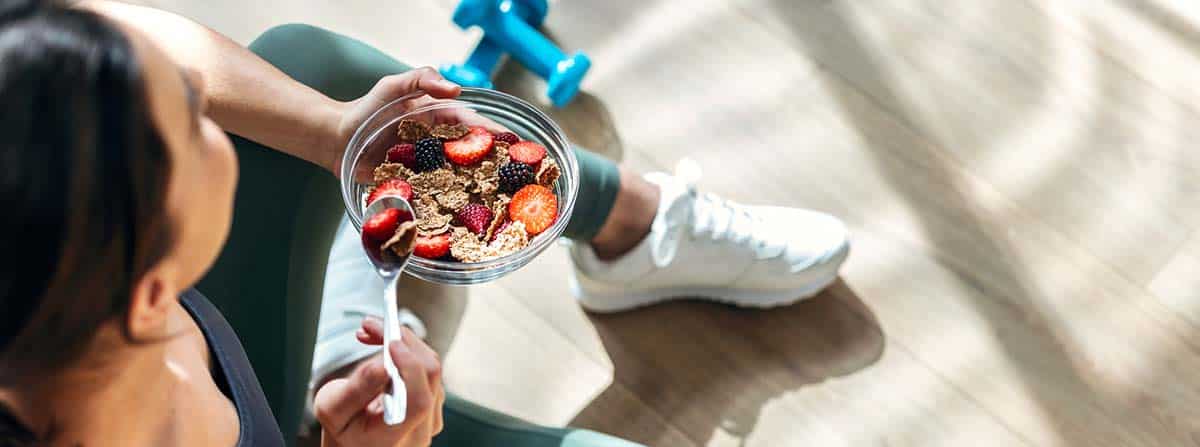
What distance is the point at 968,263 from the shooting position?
4.24 ft

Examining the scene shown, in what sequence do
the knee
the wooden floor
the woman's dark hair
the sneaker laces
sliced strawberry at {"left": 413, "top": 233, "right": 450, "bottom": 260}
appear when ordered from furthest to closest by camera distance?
the wooden floor → the sneaker laces → the knee → sliced strawberry at {"left": 413, "top": 233, "right": 450, "bottom": 260} → the woman's dark hair

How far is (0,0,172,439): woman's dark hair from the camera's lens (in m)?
0.35

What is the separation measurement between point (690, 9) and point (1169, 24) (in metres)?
0.68

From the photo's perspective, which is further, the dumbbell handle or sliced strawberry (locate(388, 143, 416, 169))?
the dumbbell handle

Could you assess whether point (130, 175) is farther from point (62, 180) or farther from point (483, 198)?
point (483, 198)

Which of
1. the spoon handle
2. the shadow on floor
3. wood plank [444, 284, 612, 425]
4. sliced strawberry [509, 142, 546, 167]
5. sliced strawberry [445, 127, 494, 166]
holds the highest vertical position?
sliced strawberry [509, 142, 546, 167]

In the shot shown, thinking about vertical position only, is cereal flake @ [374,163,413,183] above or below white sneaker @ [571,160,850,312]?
above

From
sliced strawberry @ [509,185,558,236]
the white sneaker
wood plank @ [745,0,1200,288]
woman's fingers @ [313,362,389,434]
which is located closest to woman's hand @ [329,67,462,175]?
sliced strawberry @ [509,185,558,236]

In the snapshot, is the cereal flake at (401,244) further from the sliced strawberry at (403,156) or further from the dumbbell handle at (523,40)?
the dumbbell handle at (523,40)

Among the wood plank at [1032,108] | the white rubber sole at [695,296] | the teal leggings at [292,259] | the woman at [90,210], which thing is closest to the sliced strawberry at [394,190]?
the teal leggings at [292,259]

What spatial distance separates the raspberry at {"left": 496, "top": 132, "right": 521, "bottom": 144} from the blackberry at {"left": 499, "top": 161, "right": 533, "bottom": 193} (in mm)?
38

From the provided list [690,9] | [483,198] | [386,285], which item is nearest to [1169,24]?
[690,9]

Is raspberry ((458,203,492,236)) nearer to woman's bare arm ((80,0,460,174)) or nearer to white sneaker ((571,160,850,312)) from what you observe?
woman's bare arm ((80,0,460,174))

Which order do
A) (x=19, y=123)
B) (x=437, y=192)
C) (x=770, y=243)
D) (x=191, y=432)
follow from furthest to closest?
(x=770, y=243) < (x=437, y=192) < (x=191, y=432) < (x=19, y=123)
